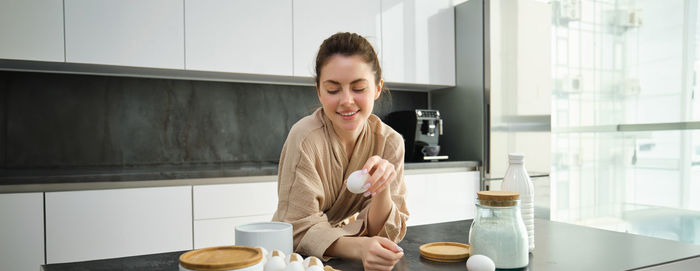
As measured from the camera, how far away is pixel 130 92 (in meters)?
2.73

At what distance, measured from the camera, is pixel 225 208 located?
7.67 feet

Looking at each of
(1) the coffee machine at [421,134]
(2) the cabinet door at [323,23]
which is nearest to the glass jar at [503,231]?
(2) the cabinet door at [323,23]

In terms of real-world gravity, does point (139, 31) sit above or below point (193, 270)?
above

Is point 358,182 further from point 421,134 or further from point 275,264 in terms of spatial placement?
point 421,134

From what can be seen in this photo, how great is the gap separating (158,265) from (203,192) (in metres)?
1.41

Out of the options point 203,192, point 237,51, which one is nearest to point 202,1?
point 237,51

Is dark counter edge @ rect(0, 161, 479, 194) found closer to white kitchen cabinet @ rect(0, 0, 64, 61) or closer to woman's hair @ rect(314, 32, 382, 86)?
white kitchen cabinet @ rect(0, 0, 64, 61)

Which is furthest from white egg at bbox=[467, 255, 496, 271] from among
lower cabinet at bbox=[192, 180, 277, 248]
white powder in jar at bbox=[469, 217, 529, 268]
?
lower cabinet at bbox=[192, 180, 277, 248]

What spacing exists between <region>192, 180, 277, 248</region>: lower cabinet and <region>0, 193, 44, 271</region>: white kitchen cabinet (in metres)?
0.63

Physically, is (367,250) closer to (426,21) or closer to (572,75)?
(426,21)

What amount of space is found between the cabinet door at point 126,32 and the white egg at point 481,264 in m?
2.12

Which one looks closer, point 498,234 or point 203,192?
point 498,234

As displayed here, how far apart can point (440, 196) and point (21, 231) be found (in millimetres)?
2145

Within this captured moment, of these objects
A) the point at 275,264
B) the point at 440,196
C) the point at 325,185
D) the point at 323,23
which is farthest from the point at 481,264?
the point at 323,23
